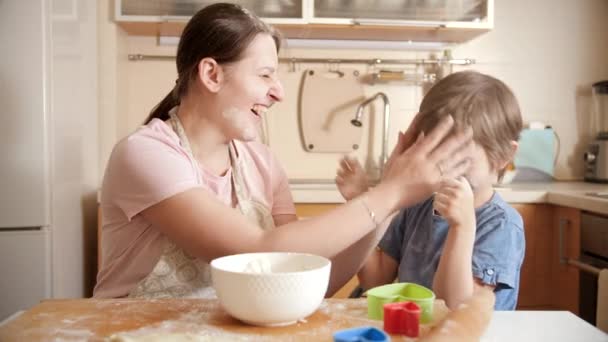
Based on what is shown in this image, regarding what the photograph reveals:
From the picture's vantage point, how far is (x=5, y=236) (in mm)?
1914

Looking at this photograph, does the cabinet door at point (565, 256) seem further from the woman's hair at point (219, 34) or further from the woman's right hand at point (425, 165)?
the woman's hair at point (219, 34)

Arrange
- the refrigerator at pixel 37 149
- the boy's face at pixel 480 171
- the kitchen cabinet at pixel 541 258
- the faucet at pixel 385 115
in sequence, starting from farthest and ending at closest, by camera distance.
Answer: the faucet at pixel 385 115
the kitchen cabinet at pixel 541 258
the refrigerator at pixel 37 149
the boy's face at pixel 480 171

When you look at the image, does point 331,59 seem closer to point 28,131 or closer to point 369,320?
point 28,131

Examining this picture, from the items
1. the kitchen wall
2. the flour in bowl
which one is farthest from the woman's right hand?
the kitchen wall

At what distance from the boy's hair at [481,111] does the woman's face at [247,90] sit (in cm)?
31

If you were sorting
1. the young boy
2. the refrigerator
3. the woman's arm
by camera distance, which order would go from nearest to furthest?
1. the woman's arm
2. the young boy
3. the refrigerator

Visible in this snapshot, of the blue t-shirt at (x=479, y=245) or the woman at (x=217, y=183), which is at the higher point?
the woman at (x=217, y=183)

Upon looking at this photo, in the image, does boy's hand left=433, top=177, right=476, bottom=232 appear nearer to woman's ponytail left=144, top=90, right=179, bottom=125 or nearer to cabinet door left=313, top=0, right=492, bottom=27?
woman's ponytail left=144, top=90, right=179, bottom=125

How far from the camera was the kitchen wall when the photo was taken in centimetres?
266

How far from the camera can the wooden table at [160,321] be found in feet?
2.29

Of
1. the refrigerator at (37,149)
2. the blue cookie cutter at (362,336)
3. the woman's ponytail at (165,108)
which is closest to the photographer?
the blue cookie cutter at (362,336)

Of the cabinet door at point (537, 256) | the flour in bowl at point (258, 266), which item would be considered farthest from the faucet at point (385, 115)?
the flour in bowl at point (258, 266)

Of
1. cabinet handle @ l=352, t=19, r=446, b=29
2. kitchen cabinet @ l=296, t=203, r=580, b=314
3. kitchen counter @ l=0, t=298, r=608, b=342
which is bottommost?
kitchen cabinet @ l=296, t=203, r=580, b=314

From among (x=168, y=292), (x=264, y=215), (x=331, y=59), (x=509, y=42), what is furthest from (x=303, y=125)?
(x=168, y=292)
